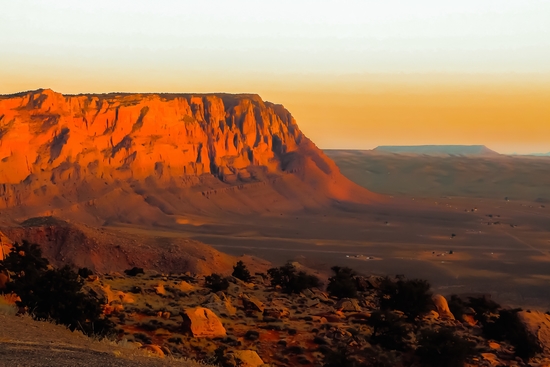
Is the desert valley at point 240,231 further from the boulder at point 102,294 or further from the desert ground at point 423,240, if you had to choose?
the desert ground at point 423,240

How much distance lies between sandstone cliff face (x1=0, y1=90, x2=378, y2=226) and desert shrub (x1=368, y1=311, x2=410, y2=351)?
63.1m

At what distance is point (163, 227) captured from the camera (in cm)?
7762

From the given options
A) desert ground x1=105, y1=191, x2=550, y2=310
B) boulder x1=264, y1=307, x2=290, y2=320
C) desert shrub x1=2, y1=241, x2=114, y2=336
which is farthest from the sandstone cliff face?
desert shrub x1=2, y1=241, x2=114, y2=336

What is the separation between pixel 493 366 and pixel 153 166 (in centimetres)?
8406

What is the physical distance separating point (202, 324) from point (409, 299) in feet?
31.4

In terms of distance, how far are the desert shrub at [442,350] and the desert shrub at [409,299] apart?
4.33 metres

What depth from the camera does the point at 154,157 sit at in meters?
96.4

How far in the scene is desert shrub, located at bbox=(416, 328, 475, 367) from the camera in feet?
50.8

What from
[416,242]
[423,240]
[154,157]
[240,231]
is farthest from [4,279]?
[154,157]

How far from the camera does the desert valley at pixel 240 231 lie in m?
17.3

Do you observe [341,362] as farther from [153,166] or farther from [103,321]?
[153,166]

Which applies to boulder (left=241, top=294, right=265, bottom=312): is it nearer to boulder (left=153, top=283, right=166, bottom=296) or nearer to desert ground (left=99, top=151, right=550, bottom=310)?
boulder (left=153, top=283, right=166, bottom=296)

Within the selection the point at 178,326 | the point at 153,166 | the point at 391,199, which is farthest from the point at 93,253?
the point at 391,199

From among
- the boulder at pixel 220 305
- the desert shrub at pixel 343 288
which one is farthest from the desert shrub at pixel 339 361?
the desert shrub at pixel 343 288
